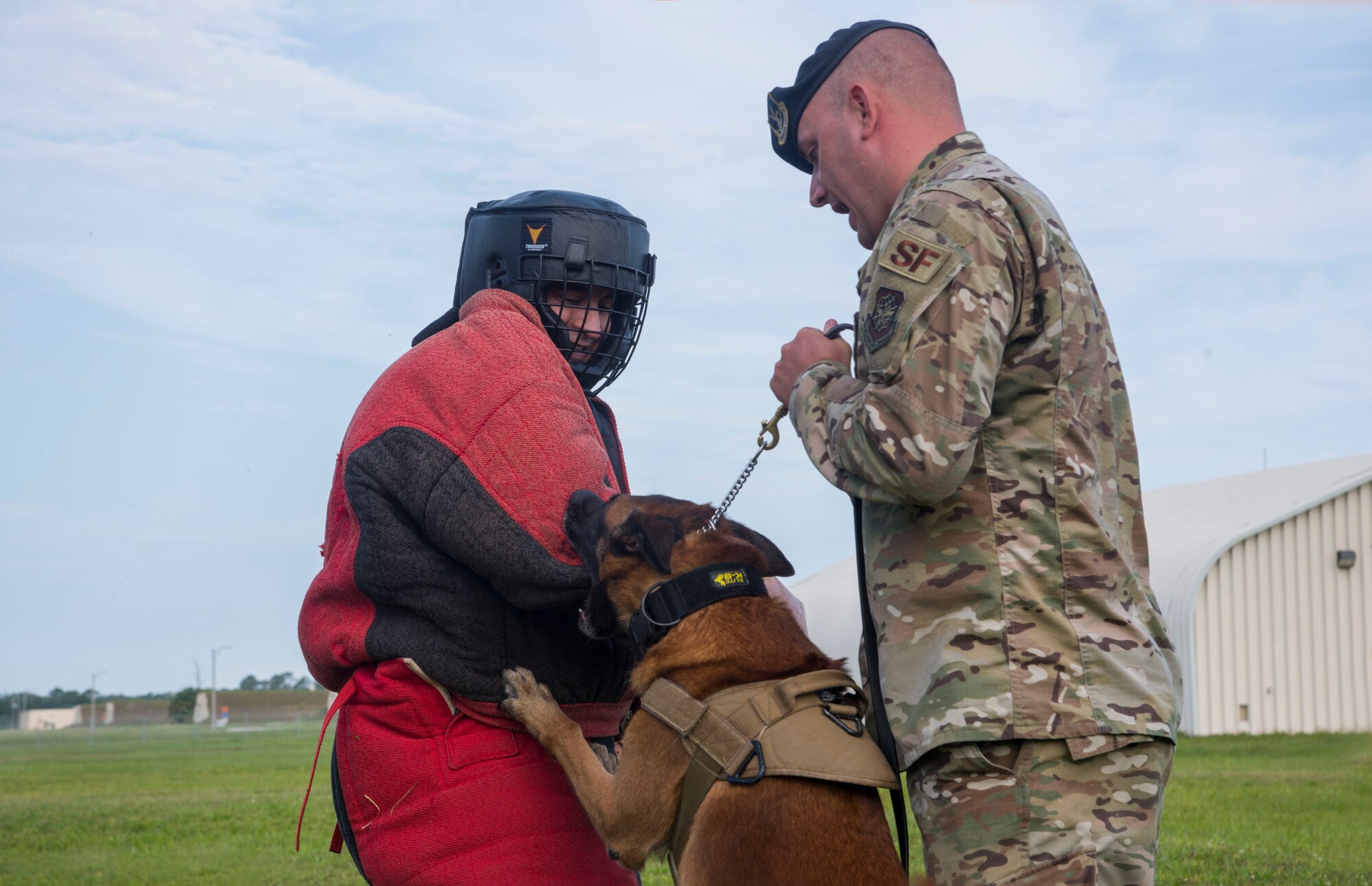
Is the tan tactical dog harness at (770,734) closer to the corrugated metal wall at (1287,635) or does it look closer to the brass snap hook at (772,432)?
the brass snap hook at (772,432)

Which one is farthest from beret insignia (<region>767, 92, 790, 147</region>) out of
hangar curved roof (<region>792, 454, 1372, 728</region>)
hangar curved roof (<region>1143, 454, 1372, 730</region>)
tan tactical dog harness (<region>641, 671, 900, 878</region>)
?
hangar curved roof (<region>1143, 454, 1372, 730</region>)

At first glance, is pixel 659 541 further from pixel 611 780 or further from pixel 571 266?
pixel 571 266

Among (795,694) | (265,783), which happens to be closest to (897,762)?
(795,694)

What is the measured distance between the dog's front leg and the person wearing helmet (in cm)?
8

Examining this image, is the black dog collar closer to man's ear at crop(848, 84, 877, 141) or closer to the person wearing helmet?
the person wearing helmet

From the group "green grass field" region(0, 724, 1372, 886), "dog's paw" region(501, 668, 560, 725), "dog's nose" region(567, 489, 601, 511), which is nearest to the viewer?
→ "dog's nose" region(567, 489, 601, 511)

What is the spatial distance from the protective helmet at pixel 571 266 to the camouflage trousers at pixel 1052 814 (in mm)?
1867

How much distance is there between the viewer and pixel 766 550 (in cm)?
369

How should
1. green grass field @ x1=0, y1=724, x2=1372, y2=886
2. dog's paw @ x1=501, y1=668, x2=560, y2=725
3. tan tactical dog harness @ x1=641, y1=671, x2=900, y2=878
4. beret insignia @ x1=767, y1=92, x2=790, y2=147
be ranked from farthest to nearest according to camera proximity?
green grass field @ x1=0, y1=724, x2=1372, y2=886 → dog's paw @ x1=501, y1=668, x2=560, y2=725 → beret insignia @ x1=767, y1=92, x2=790, y2=147 → tan tactical dog harness @ x1=641, y1=671, x2=900, y2=878

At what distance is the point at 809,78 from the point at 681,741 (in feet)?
5.90

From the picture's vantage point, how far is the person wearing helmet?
3.12 meters

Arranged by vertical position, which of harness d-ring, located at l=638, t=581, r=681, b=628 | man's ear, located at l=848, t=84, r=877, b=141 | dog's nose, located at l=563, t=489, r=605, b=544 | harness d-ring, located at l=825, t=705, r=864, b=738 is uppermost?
man's ear, located at l=848, t=84, r=877, b=141

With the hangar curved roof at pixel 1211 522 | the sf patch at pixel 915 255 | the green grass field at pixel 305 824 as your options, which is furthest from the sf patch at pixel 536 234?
the hangar curved roof at pixel 1211 522

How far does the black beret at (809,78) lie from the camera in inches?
115
